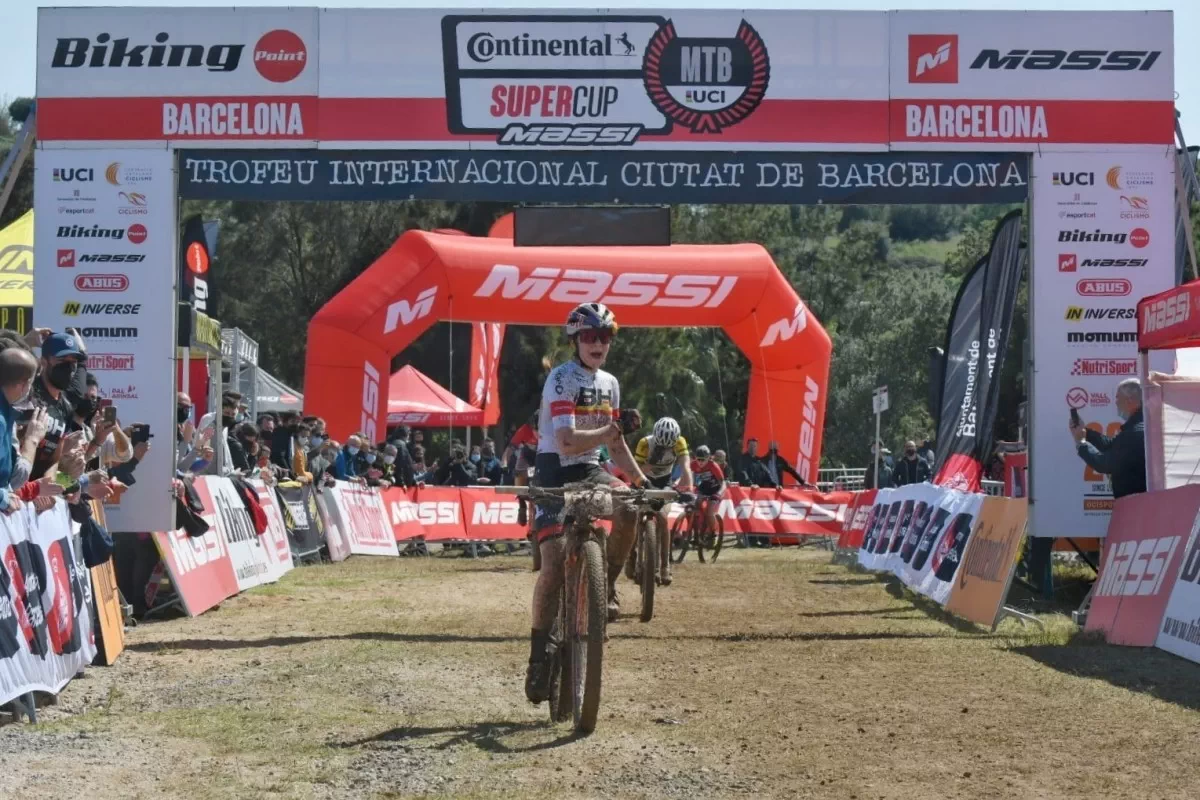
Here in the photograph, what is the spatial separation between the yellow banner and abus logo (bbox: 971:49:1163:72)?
40.1 ft

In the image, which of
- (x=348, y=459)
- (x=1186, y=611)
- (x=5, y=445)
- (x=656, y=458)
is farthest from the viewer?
(x=348, y=459)

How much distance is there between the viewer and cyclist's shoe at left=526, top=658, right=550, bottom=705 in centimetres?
781

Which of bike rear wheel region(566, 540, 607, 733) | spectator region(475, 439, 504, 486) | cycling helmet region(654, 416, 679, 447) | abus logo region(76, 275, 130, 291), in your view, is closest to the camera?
bike rear wheel region(566, 540, 607, 733)

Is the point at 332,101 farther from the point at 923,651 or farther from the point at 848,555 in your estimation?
the point at 848,555

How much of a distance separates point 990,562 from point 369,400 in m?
11.4

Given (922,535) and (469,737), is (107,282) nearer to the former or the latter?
(469,737)

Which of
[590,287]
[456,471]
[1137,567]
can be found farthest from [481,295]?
[1137,567]

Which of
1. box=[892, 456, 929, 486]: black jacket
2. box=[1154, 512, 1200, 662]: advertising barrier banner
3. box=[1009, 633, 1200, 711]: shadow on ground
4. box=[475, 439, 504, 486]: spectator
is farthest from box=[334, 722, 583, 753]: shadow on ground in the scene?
box=[475, 439, 504, 486]: spectator

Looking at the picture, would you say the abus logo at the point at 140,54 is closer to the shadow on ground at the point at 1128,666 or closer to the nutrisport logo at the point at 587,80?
the nutrisport logo at the point at 587,80

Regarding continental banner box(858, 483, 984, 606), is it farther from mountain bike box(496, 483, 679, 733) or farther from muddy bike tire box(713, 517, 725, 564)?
mountain bike box(496, 483, 679, 733)

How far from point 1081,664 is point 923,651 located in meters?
1.27

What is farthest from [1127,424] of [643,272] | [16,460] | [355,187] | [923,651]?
[643,272]

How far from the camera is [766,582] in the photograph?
18531 mm

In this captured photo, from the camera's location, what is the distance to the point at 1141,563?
436 inches
